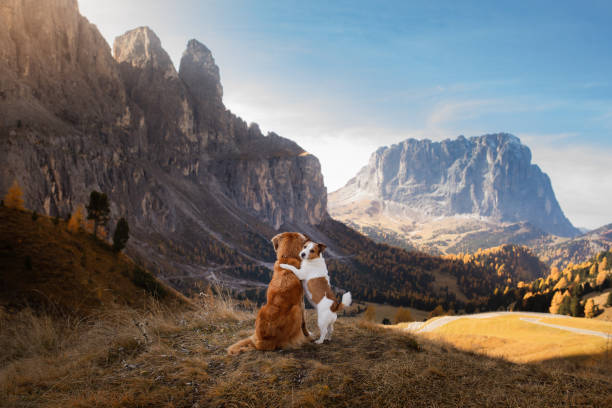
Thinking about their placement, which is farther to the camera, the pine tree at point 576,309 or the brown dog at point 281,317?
the pine tree at point 576,309

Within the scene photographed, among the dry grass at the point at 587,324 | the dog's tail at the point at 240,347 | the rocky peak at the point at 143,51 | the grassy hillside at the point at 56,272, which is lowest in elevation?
the dry grass at the point at 587,324

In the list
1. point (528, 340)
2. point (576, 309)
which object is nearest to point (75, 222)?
point (528, 340)

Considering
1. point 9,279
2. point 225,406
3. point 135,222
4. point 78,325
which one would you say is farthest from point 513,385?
point 135,222

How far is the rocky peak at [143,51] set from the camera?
18262 cm

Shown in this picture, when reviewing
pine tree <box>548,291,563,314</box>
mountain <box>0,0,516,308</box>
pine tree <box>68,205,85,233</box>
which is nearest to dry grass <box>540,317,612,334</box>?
pine tree <box>68,205,85,233</box>

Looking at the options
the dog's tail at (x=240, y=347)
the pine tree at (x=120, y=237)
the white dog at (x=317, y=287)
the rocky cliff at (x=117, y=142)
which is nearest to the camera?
the dog's tail at (x=240, y=347)

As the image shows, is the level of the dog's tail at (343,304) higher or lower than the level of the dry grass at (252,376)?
higher

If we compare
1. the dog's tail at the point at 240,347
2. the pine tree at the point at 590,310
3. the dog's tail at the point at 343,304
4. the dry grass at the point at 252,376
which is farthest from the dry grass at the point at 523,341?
the pine tree at the point at 590,310

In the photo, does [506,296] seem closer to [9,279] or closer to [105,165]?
[9,279]

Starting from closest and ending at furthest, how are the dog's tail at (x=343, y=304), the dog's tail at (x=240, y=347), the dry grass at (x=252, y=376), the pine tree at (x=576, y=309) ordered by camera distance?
1. the dry grass at (x=252, y=376)
2. the dog's tail at (x=240, y=347)
3. the dog's tail at (x=343, y=304)
4. the pine tree at (x=576, y=309)

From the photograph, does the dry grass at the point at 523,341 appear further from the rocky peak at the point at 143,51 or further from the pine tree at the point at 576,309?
the rocky peak at the point at 143,51

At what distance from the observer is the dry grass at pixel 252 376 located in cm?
421

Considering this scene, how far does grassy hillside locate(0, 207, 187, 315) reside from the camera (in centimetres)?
1738

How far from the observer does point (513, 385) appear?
4.83 meters
